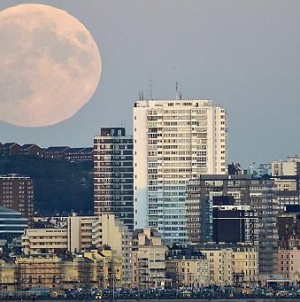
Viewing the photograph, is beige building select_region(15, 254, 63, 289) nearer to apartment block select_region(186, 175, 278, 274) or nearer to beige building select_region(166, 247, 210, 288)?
beige building select_region(166, 247, 210, 288)

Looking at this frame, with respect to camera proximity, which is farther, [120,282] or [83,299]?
[120,282]

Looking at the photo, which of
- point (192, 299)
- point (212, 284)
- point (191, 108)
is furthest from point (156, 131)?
point (192, 299)

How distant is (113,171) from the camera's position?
631ft

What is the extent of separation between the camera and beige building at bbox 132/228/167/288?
17212 cm

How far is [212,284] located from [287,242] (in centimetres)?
1109

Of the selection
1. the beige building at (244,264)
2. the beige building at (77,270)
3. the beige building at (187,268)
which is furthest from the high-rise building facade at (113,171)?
the beige building at (77,270)

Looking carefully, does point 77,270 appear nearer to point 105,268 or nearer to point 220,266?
point 105,268

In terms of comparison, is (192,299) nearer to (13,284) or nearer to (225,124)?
(13,284)

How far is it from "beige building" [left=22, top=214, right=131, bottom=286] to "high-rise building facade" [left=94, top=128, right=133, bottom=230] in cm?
687

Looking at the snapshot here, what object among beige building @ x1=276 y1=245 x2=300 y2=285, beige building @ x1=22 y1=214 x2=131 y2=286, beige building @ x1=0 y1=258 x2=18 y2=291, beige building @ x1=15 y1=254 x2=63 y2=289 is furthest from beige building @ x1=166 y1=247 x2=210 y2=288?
beige building @ x1=0 y1=258 x2=18 y2=291

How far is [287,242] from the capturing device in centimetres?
18288

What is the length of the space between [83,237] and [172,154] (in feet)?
25.7

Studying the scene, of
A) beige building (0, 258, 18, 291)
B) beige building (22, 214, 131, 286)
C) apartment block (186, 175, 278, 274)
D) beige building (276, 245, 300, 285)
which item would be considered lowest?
beige building (0, 258, 18, 291)

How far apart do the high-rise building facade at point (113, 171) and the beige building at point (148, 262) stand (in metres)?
16.5
